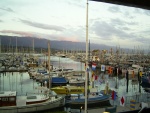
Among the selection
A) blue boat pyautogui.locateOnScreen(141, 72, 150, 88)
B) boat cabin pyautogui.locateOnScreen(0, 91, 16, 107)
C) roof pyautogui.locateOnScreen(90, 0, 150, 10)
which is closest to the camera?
roof pyautogui.locateOnScreen(90, 0, 150, 10)

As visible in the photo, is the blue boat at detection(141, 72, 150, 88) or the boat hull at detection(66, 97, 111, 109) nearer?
the boat hull at detection(66, 97, 111, 109)

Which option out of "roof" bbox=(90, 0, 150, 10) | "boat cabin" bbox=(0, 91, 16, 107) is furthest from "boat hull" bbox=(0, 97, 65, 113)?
"roof" bbox=(90, 0, 150, 10)

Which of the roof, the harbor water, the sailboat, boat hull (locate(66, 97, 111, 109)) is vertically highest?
the roof

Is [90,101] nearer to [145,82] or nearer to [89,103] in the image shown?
[89,103]

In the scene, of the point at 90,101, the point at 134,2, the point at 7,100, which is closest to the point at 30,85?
the point at 90,101

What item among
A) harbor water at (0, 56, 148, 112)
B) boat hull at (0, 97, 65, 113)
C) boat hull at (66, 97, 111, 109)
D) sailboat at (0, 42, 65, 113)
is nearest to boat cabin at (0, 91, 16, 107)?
sailboat at (0, 42, 65, 113)

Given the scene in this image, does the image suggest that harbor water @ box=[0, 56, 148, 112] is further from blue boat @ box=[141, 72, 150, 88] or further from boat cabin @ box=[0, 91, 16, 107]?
boat cabin @ box=[0, 91, 16, 107]

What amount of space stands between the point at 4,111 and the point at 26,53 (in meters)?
18.5

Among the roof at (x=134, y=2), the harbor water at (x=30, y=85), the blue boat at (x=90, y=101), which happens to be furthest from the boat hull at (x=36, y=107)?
the roof at (x=134, y=2)

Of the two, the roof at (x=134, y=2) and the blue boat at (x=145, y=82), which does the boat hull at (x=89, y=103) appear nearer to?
the roof at (x=134, y=2)

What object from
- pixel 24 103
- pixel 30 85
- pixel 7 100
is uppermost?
pixel 7 100

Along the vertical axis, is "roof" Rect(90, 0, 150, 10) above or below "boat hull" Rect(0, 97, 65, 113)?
above

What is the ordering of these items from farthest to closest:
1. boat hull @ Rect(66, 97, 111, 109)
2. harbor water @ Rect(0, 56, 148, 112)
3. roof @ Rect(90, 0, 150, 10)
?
harbor water @ Rect(0, 56, 148, 112) < boat hull @ Rect(66, 97, 111, 109) < roof @ Rect(90, 0, 150, 10)

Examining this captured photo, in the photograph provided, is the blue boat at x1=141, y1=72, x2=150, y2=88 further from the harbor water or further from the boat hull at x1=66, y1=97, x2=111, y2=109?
the boat hull at x1=66, y1=97, x2=111, y2=109
